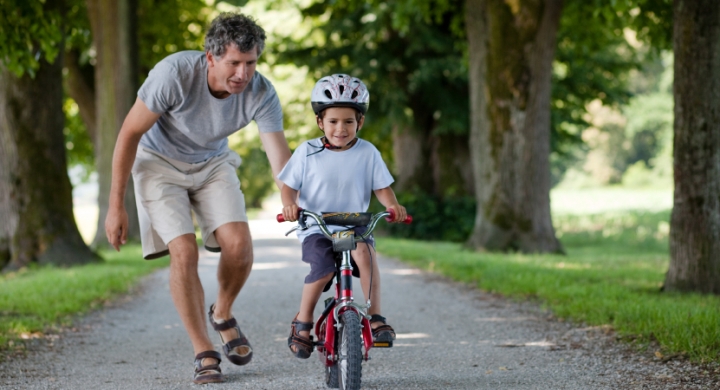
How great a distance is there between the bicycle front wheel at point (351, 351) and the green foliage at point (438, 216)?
1851 cm

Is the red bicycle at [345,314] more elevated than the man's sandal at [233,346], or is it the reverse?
the red bicycle at [345,314]

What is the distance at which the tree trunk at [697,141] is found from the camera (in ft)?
27.2

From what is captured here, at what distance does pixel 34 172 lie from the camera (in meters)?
12.7

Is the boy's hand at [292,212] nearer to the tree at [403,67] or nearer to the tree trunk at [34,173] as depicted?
the tree trunk at [34,173]

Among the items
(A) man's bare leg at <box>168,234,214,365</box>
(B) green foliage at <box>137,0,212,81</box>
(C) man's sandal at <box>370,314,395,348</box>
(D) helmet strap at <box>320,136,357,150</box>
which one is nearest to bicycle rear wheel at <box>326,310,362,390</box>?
(C) man's sandal at <box>370,314,395,348</box>

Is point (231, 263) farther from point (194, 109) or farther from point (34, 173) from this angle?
point (34, 173)

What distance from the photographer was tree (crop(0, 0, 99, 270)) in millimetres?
12578

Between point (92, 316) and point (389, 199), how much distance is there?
4.47 meters

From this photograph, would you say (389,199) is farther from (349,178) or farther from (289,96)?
(289,96)

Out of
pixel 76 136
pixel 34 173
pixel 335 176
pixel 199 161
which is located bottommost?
pixel 335 176

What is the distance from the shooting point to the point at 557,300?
8328 mm

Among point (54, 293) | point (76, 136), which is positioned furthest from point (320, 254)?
point (76, 136)

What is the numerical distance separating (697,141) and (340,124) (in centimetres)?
492

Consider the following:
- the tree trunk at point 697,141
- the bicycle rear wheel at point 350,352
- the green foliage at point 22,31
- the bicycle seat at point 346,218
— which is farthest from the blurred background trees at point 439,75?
the bicycle rear wheel at point 350,352
